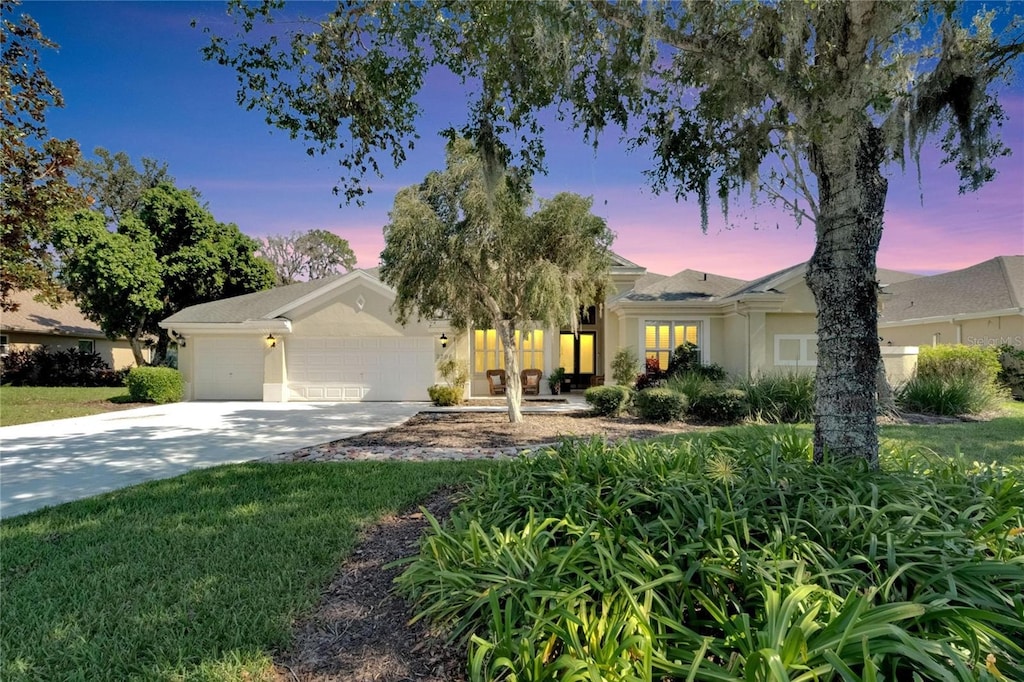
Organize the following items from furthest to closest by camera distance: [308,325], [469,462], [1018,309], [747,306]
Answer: [308,325] < [1018,309] < [747,306] < [469,462]

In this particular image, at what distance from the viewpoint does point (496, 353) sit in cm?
1684

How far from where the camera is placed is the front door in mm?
17672

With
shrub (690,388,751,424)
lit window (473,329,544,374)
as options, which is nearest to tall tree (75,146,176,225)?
lit window (473,329,544,374)

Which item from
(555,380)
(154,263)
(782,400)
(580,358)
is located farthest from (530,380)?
(154,263)

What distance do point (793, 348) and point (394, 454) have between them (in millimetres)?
11668

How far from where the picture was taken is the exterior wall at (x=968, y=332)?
15680mm

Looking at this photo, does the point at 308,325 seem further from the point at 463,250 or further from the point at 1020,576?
the point at 1020,576

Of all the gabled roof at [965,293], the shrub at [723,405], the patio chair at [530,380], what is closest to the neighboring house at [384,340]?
the patio chair at [530,380]

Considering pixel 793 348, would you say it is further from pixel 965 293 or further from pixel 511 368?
pixel 965 293

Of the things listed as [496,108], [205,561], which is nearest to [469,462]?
[205,561]

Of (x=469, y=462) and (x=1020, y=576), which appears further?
(x=469, y=462)

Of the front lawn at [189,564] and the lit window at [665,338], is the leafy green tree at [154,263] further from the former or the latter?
the lit window at [665,338]

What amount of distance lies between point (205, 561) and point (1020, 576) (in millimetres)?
4818

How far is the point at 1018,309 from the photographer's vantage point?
1506cm
